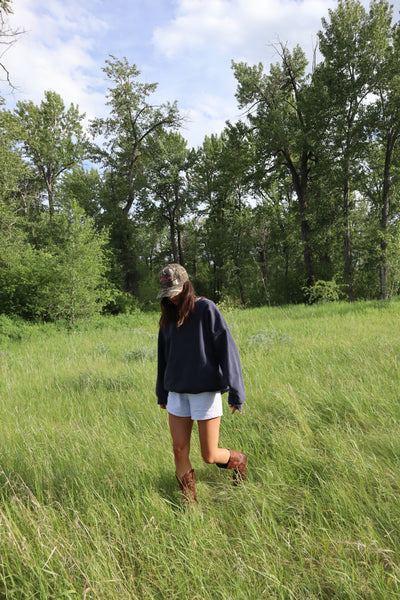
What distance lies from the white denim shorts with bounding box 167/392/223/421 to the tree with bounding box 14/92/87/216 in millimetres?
26867

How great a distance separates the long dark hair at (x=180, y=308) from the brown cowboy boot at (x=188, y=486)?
3.85 ft

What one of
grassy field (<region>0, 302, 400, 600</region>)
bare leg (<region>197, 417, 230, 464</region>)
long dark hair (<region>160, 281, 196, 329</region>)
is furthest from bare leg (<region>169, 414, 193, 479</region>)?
long dark hair (<region>160, 281, 196, 329</region>)

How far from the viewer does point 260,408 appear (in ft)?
12.3

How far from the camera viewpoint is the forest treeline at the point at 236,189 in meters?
14.7

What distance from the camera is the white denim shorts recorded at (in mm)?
2309

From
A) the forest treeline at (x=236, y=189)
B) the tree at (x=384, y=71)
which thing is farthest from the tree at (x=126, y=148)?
the tree at (x=384, y=71)

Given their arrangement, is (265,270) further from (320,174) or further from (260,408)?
(260,408)

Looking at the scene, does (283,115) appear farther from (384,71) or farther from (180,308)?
(180,308)

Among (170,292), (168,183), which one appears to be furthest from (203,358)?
(168,183)

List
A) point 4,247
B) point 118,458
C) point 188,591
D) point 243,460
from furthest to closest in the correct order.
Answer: point 4,247 → point 118,458 → point 243,460 → point 188,591

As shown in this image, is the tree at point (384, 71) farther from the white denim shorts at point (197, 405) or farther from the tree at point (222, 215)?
the white denim shorts at point (197, 405)

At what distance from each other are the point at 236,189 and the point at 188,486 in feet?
96.6

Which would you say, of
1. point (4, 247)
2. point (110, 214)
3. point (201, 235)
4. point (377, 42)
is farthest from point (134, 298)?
point (377, 42)

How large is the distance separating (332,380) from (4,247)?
17062mm
